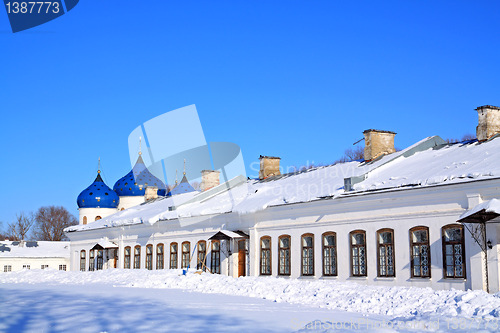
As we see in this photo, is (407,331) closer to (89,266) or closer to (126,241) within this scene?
(126,241)

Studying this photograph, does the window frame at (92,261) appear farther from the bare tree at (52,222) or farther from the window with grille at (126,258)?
the bare tree at (52,222)

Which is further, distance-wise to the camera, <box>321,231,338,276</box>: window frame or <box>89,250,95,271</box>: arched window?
<box>89,250,95,271</box>: arched window

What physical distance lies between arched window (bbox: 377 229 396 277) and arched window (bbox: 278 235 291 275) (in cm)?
441

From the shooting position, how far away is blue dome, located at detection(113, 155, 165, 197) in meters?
52.8

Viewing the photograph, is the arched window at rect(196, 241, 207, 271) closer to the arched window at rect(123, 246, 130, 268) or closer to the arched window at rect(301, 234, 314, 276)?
the arched window at rect(301, 234, 314, 276)

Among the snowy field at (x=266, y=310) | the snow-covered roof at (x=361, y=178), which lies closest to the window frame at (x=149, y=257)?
the snow-covered roof at (x=361, y=178)

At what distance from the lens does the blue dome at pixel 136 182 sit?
5278cm

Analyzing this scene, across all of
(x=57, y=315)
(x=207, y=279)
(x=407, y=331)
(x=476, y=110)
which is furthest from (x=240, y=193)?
(x=407, y=331)

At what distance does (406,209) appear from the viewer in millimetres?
18750

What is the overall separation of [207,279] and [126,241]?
1276cm

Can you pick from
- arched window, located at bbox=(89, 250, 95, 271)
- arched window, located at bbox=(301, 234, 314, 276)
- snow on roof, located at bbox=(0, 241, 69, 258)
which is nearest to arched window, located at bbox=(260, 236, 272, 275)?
arched window, located at bbox=(301, 234, 314, 276)

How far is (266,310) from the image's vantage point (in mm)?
13578

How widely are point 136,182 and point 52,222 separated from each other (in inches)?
1401

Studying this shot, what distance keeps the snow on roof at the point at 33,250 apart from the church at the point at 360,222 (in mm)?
22682
